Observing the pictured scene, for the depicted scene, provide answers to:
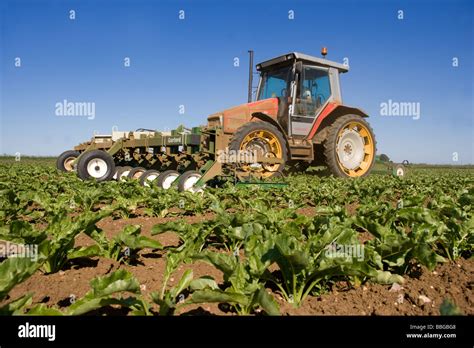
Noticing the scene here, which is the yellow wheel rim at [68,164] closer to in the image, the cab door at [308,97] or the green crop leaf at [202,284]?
the cab door at [308,97]

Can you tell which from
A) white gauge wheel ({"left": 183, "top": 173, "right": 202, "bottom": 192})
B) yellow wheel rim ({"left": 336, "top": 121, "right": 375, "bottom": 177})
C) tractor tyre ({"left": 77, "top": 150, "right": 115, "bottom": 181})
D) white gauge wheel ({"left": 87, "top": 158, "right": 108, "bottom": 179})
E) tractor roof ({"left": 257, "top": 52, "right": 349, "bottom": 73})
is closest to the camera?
white gauge wheel ({"left": 183, "top": 173, "right": 202, "bottom": 192})

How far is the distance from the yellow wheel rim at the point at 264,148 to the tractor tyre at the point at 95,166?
328cm

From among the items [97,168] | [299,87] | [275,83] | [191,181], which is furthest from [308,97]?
[97,168]

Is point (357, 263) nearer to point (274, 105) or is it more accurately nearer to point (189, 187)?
point (189, 187)

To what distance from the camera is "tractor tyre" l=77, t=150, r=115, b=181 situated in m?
7.86

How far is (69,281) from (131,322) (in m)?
0.98

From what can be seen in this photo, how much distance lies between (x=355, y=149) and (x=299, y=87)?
2750mm

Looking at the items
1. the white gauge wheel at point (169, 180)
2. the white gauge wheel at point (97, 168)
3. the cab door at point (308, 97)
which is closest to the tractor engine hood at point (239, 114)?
the cab door at point (308, 97)

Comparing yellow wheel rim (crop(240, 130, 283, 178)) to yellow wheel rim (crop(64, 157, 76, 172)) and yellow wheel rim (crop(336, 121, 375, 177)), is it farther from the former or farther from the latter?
yellow wheel rim (crop(64, 157, 76, 172))

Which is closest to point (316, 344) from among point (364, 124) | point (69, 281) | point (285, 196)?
point (69, 281)

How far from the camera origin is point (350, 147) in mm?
9750

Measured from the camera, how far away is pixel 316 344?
152cm

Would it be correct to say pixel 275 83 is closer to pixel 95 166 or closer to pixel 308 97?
pixel 308 97

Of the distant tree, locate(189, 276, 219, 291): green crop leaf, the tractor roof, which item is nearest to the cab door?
the tractor roof
